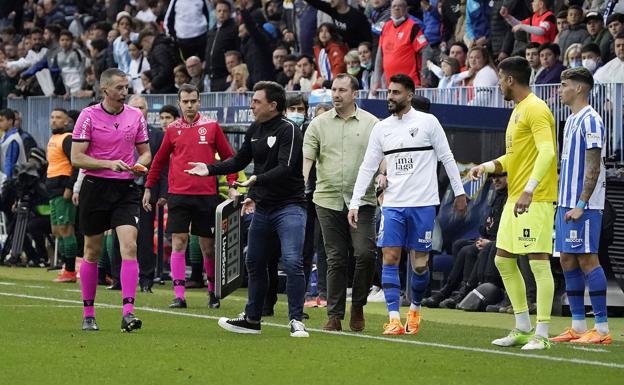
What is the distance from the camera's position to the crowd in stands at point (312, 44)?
60.6 feet

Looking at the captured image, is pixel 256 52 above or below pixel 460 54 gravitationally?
above

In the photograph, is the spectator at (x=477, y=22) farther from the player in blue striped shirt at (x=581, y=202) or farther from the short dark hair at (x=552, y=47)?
the player in blue striped shirt at (x=581, y=202)

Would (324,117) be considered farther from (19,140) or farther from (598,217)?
(19,140)

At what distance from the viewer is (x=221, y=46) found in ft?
78.8

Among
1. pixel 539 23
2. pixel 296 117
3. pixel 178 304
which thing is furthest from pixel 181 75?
pixel 178 304

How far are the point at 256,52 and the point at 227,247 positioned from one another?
8786 mm

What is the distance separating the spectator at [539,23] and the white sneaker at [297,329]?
878cm

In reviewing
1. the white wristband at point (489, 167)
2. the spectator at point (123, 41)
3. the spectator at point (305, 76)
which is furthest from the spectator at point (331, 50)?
the white wristband at point (489, 167)

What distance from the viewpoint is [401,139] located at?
11812 millimetres

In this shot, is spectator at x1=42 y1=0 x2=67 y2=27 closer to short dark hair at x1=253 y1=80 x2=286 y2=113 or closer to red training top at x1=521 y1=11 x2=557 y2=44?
red training top at x1=521 y1=11 x2=557 y2=44

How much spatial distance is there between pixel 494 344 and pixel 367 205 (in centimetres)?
182

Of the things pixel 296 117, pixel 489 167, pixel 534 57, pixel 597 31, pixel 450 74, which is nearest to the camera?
pixel 489 167

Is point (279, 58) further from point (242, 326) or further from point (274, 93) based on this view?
point (242, 326)

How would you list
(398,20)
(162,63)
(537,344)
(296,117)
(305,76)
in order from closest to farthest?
1. (537,344)
2. (296,117)
3. (398,20)
4. (305,76)
5. (162,63)
